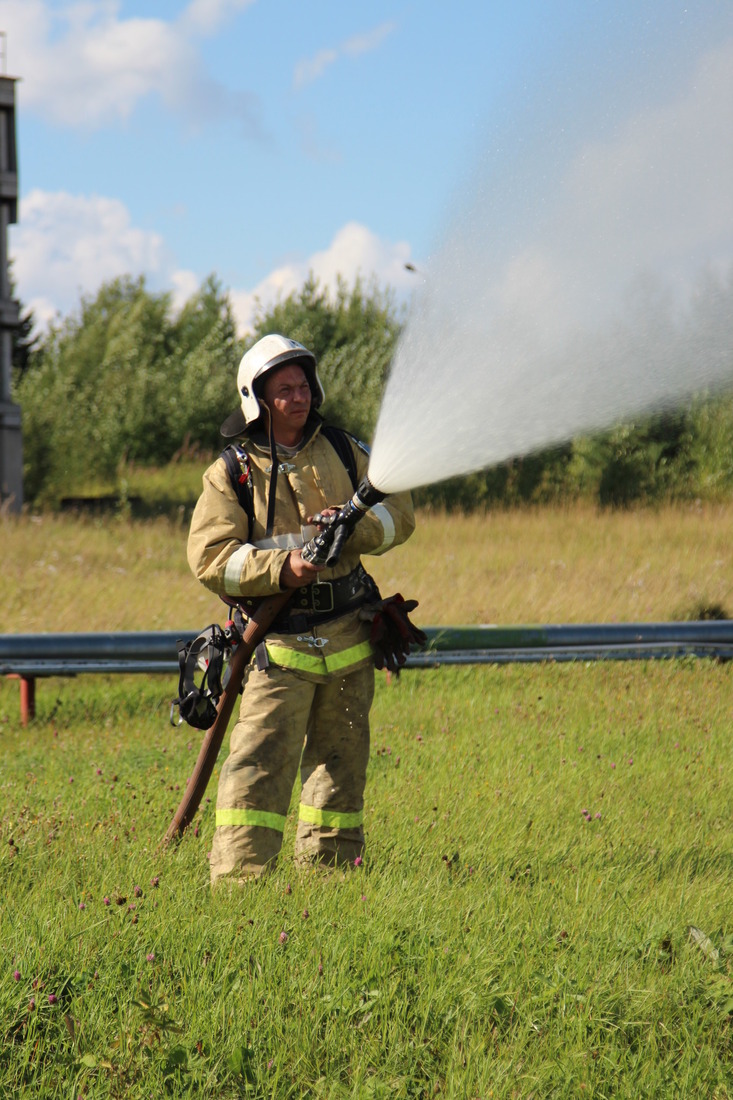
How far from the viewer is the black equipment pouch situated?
14.0ft

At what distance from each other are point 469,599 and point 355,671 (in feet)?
19.1

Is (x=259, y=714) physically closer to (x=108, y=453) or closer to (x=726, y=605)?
(x=726, y=605)

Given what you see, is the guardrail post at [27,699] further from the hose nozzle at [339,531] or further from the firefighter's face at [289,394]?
the hose nozzle at [339,531]

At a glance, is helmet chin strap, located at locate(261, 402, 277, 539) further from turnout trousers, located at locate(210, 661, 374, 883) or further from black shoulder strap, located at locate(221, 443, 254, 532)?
turnout trousers, located at locate(210, 661, 374, 883)

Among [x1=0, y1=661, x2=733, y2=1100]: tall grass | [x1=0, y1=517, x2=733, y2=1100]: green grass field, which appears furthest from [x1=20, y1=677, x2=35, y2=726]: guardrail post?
[x1=0, y1=661, x2=733, y2=1100]: tall grass

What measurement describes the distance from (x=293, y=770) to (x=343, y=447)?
1.37 m

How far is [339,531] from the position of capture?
387 cm

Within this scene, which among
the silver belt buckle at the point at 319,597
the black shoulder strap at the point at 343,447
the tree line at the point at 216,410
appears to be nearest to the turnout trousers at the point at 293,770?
the silver belt buckle at the point at 319,597

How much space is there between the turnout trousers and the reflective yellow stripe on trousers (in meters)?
0.03

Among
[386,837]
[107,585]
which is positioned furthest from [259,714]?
[107,585]

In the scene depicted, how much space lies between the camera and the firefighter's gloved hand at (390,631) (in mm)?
4281

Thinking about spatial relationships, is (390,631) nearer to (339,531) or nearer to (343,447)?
(339,531)

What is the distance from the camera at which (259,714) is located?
4.11 meters

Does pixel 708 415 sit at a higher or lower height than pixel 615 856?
higher
